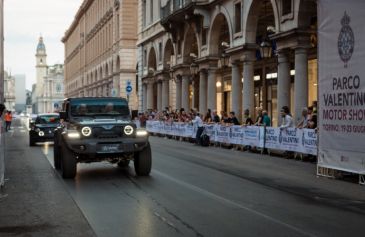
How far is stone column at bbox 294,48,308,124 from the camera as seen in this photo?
2392 centimetres

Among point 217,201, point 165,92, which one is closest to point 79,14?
point 165,92

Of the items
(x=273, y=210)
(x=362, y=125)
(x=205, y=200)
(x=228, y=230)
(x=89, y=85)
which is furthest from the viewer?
(x=89, y=85)

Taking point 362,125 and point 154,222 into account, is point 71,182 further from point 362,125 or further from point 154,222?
point 362,125

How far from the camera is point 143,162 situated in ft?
47.1

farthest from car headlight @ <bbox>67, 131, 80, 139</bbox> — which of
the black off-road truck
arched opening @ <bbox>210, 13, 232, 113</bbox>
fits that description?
arched opening @ <bbox>210, 13, 232, 113</bbox>

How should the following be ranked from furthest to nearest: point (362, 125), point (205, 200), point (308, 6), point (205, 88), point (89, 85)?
point (89, 85), point (205, 88), point (308, 6), point (362, 125), point (205, 200)

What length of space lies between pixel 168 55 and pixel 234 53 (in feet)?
52.7

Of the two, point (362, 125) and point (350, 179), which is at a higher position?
point (362, 125)

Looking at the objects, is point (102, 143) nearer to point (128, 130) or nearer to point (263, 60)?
point (128, 130)

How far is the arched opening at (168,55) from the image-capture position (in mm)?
45031

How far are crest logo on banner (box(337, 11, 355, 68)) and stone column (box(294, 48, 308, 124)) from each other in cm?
991

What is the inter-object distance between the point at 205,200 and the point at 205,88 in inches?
1044

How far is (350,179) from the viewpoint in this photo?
14.5 meters

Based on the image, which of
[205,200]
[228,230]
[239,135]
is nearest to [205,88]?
[239,135]
